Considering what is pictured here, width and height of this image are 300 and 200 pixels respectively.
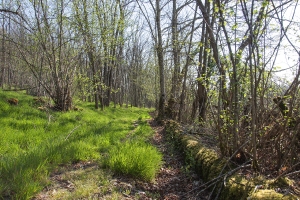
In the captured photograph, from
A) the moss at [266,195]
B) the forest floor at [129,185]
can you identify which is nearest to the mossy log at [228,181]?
the moss at [266,195]

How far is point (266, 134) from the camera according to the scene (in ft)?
10.2

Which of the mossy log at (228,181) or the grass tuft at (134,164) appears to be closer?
the mossy log at (228,181)

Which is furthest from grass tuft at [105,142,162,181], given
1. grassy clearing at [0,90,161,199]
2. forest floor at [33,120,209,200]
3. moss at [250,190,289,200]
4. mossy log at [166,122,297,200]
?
moss at [250,190,289,200]

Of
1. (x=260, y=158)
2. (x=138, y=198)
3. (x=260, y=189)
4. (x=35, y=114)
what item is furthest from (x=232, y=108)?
(x=35, y=114)

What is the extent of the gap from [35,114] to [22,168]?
458 centimetres

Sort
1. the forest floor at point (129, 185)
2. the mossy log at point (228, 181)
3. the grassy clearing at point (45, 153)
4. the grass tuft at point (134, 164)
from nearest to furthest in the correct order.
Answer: the mossy log at point (228, 181) → the grassy clearing at point (45, 153) → the forest floor at point (129, 185) → the grass tuft at point (134, 164)

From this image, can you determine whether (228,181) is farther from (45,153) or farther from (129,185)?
(45,153)

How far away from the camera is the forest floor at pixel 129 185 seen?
112 inches

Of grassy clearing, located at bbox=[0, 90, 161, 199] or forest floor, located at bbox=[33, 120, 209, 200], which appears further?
forest floor, located at bbox=[33, 120, 209, 200]

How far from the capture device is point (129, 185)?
3.21m

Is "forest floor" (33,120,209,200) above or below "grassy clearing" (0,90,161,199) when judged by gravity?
below

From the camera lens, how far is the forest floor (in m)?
2.83

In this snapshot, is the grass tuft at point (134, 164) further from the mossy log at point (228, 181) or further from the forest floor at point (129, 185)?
the mossy log at point (228, 181)

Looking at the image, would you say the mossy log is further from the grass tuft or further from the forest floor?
the grass tuft
